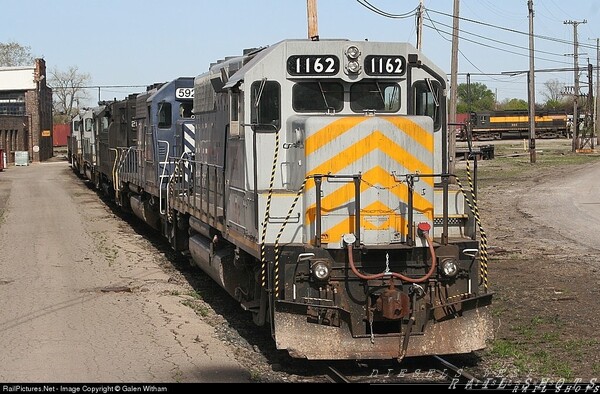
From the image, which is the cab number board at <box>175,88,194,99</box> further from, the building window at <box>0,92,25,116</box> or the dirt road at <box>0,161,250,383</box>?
the building window at <box>0,92,25,116</box>

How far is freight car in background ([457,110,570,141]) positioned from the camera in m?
84.8

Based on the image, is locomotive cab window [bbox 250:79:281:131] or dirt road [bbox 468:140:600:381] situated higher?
locomotive cab window [bbox 250:79:281:131]

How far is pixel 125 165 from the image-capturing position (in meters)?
22.8

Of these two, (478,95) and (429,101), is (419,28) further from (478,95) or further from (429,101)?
(478,95)

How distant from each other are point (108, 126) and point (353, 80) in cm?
2034

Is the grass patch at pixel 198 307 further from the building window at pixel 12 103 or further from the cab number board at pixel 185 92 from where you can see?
the building window at pixel 12 103

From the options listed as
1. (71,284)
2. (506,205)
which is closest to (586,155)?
(506,205)

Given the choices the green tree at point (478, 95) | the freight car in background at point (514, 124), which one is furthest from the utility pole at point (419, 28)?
the green tree at point (478, 95)

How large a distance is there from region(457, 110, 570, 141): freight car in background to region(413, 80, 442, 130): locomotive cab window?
76467 mm

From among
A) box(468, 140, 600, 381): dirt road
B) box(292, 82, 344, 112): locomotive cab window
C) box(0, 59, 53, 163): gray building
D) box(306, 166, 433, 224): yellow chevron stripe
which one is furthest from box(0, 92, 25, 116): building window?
box(306, 166, 433, 224): yellow chevron stripe

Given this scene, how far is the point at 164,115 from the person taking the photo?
→ 17.5 metres

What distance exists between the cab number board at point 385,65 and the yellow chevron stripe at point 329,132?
85 cm

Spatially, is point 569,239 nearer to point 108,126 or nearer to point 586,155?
point 108,126

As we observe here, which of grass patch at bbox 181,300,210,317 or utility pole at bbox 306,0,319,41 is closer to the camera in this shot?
grass patch at bbox 181,300,210,317
